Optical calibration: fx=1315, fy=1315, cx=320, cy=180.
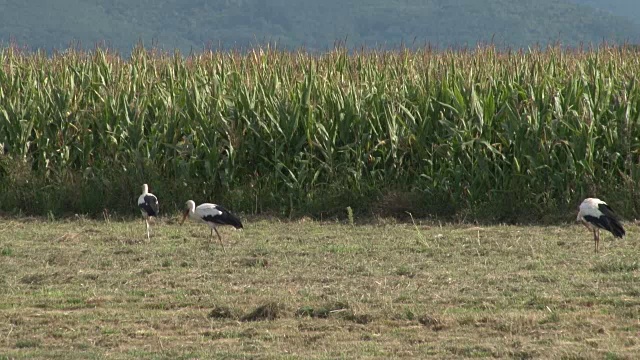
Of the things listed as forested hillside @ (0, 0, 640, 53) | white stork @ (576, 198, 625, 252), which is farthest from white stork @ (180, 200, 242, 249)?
forested hillside @ (0, 0, 640, 53)

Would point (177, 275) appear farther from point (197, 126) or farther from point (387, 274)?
point (197, 126)

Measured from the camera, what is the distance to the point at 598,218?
45.5 feet

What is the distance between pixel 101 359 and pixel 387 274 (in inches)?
158

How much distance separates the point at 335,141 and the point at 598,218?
458 cm

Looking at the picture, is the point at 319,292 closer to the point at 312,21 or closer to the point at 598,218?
the point at 598,218

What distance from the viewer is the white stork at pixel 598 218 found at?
1373 cm

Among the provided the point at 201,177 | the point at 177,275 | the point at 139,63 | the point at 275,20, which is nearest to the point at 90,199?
the point at 201,177

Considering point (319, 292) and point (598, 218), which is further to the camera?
point (598, 218)

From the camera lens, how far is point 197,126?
17.7 metres

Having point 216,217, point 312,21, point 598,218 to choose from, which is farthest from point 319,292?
point 312,21

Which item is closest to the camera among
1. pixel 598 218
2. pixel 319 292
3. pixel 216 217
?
pixel 319 292

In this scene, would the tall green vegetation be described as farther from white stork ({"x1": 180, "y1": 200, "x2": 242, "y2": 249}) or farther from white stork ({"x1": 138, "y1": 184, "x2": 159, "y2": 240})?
white stork ({"x1": 180, "y1": 200, "x2": 242, "y2": 249})

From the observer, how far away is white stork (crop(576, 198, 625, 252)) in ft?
45.1

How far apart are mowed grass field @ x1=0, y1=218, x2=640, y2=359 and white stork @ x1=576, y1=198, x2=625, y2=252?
229mm
